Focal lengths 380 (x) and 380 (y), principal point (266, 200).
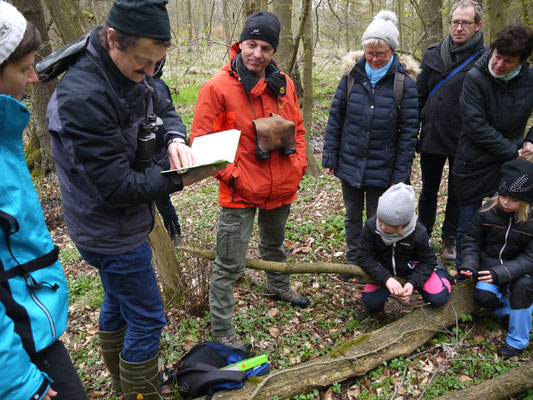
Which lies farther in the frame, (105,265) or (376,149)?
(376,149)

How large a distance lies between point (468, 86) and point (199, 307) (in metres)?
3.34

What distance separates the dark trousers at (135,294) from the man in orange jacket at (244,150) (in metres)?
0.88

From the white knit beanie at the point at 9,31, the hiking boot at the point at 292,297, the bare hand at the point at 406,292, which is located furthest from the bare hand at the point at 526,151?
the white knit beanie at the point at 9,31

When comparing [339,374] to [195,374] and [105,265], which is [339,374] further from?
[105,265]

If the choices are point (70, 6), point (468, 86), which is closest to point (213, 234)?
point (70, 6)

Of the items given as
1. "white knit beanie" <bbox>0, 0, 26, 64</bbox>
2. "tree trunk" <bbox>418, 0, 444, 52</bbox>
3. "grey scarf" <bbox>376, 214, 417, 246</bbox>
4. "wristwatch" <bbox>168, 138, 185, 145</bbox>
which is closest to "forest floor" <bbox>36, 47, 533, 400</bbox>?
"grey scarf" <bbox>376, 214, 417, 246</bbox>

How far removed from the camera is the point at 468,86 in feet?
11.9

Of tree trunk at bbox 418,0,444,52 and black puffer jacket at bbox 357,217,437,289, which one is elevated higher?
tree trunk at bbox 418,0,444,52

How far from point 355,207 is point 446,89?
1.57m

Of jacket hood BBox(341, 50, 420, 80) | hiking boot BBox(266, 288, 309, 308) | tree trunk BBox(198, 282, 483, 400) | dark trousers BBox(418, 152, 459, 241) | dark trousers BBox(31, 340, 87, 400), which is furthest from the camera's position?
dark trousers BBox(418, 152, 459, 241)

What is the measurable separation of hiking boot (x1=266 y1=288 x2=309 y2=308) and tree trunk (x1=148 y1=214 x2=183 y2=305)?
0.97 metres

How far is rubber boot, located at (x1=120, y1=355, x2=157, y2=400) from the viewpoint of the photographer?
93.1 inches

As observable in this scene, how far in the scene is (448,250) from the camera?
450cm

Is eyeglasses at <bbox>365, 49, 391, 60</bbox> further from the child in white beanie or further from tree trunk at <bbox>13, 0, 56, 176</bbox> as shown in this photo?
tree trunk at <bbox>13, 0, 56, 176</bbox>
